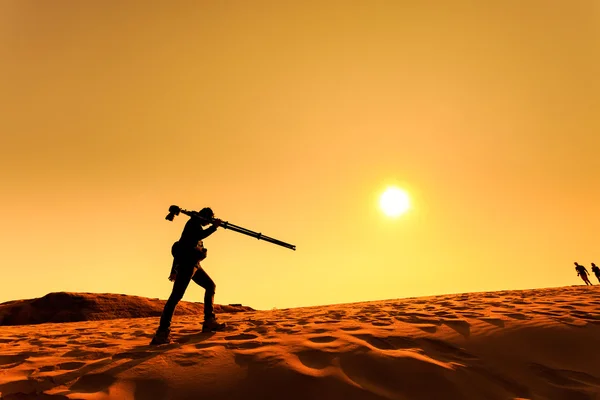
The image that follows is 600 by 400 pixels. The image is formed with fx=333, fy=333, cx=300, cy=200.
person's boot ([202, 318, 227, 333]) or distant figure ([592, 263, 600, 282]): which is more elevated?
distant figure ([592, 263, 600, 282])

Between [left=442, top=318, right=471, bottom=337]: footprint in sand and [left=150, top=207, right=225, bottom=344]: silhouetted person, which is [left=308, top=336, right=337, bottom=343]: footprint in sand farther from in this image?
[left=150, top=207, right=225, bottom=344]: silhouetted person

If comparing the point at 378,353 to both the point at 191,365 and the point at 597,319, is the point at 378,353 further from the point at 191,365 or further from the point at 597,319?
the point at 597,319

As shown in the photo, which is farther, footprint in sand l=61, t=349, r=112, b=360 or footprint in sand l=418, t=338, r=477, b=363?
footprint in sand l=61, t=349, r=112, b=360

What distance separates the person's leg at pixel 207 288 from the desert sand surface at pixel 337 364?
0.56 m

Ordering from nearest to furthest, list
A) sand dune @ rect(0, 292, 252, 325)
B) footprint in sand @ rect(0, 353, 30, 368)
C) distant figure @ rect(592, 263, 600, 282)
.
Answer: footprint in sand @ rect(0, 353, 30, 368), sand dune @ rect(0, 292, 252, 325), distant figure @ rect(592, 263, 600, 282)

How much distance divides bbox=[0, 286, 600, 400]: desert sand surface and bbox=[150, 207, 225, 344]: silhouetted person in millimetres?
497

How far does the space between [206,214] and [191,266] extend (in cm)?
89

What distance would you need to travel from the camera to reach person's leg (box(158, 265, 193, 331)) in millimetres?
4471

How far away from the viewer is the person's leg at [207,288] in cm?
511

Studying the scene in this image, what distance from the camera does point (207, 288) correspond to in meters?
5.22

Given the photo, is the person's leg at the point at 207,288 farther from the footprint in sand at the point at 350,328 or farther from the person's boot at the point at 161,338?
the footprint in sand at the point at 350,328

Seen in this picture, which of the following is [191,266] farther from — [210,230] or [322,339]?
[322,339]

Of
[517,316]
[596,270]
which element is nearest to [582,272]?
[596,270]

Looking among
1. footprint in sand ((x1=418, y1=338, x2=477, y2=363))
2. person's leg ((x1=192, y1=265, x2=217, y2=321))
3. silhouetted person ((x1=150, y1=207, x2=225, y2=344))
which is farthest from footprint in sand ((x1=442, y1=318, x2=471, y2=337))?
person's leg ((x1=192, y1=265, x2=217, y2=321))
